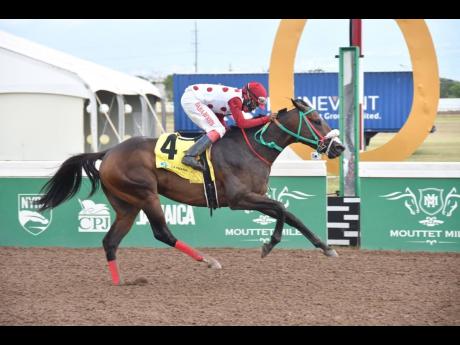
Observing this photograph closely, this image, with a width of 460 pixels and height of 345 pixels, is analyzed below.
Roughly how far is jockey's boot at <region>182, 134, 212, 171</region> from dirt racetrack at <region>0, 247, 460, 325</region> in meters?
1.16

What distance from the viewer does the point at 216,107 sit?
23.2 feet

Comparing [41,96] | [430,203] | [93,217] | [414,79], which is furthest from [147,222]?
[41,96]

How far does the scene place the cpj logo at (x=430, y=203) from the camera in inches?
340

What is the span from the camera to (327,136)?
22.3 ft

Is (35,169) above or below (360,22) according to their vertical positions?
below

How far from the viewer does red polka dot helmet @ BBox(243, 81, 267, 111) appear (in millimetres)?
6770

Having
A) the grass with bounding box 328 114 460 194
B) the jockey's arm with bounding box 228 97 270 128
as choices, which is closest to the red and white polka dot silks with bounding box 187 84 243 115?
the jockey's arm with bounding box 228 97 270 128

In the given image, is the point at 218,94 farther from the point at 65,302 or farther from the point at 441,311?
the point at 441,311

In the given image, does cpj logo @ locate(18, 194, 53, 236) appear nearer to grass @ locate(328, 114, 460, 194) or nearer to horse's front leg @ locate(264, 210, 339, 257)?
horse's front leg @ locate(264, 210, 339, 257)

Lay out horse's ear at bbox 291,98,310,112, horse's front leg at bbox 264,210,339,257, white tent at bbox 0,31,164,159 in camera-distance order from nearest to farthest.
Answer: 1. horse's front leg at bbox 264,210,339,257
2. horse's ear at bbox 291,98,310,112
3. white tent at bbox 0,31,164,159

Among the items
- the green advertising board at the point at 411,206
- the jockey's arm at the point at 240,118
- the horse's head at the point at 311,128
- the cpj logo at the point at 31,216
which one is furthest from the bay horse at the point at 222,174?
the cpj logo at the point at 31,216

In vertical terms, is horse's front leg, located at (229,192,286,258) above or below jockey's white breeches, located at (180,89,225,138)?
below

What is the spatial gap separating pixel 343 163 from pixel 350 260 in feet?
4.68

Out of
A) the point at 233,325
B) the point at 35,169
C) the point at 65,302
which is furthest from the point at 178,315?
the point at 35,169
